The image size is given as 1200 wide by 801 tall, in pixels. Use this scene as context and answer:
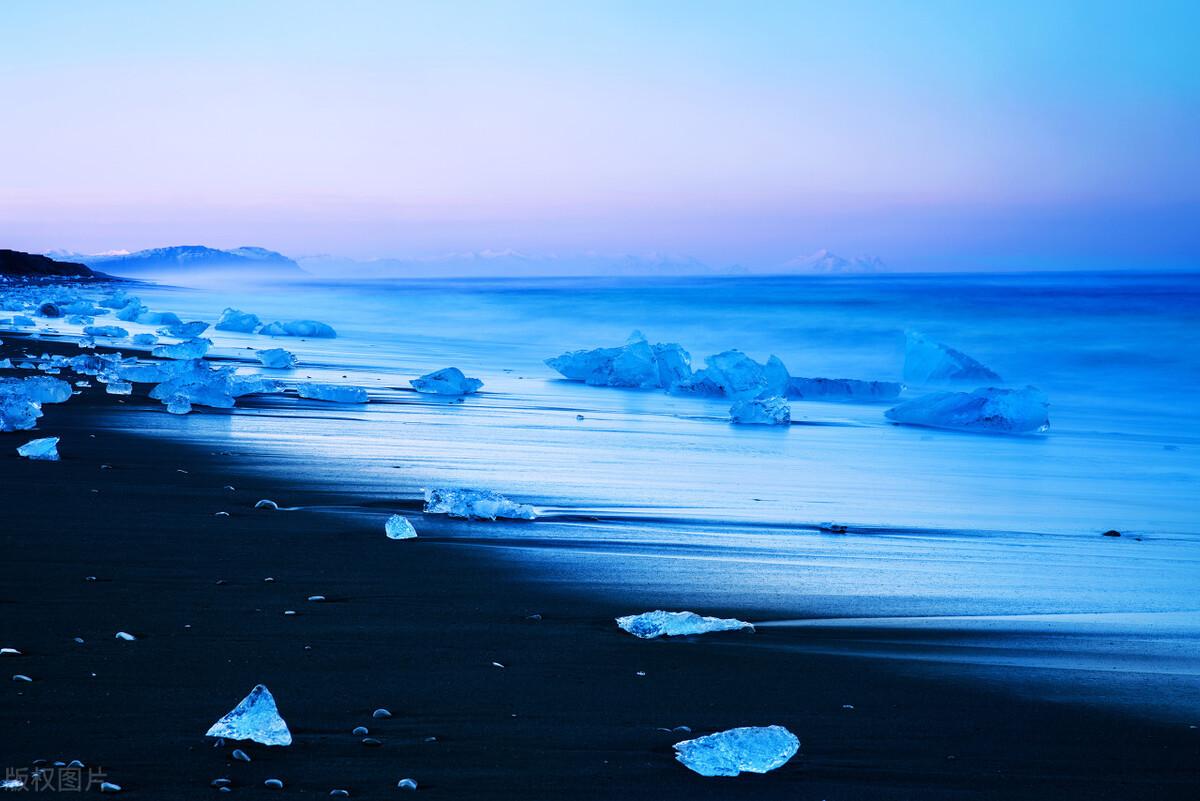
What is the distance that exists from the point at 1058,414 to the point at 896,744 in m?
13.0

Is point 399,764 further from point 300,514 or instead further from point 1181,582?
point 1181,582

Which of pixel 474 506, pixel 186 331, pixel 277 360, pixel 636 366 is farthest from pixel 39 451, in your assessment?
pixel 186 331

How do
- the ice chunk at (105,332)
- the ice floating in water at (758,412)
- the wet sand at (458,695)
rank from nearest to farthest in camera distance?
1. the wet sand at (458,695)
2. the ice floating in water at (758,412)
3. the ice chunk at (105,332)

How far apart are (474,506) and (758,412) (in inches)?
231

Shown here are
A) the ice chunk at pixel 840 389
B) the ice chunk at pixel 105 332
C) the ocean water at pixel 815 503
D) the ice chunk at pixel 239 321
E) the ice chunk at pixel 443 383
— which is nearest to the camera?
the ocean water at pixel 815 503

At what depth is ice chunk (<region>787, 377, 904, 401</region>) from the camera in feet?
47.5

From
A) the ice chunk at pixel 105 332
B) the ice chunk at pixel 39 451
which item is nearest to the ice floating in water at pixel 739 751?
the ice chunk at pixel 39 451

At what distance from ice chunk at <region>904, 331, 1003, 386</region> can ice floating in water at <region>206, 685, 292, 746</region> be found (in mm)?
16481

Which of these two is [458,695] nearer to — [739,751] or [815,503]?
[739,751]

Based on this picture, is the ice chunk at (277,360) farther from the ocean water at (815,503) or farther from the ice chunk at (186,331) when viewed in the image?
the ice chunk at (186,331)

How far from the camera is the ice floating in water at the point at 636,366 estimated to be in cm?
1462

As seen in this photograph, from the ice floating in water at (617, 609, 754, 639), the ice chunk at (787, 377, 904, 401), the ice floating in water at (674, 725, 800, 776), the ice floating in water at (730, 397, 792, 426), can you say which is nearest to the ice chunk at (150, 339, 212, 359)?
the ice floating in water at (730, 397, 792, 426)

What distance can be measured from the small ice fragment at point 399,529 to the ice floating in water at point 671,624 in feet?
4.41

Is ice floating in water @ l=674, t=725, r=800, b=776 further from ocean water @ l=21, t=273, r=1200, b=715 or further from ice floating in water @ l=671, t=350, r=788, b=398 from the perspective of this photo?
ice floating in water @ l=671, t=350, r=788, b=398
